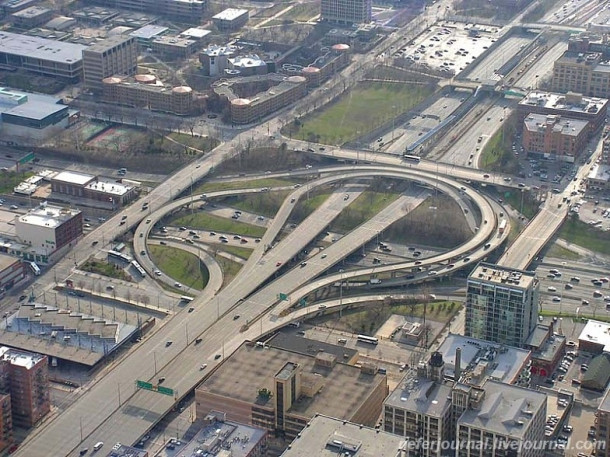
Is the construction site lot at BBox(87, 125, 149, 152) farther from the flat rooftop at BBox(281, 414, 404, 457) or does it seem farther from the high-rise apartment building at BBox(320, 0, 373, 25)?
the flat rooftop at BBox(281, 414, 404, 457)

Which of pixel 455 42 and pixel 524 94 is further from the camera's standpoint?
pixel 455 42

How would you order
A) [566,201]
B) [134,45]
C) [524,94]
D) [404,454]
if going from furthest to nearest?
1. [134,45]
2. [524,94]
3. [566,201]
4. [404,454]

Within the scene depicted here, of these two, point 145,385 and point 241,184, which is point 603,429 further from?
point 241,184

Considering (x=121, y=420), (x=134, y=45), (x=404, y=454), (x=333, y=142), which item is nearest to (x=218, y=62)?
(x=134, y=45)

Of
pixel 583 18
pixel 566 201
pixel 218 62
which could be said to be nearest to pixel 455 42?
pixel 583 18

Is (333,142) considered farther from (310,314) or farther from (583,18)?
(583,18)

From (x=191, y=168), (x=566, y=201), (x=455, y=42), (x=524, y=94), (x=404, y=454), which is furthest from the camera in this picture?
(x=455, y=42)

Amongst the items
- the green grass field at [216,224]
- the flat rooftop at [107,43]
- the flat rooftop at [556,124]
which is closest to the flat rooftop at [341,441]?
the green grass field at [216,224]

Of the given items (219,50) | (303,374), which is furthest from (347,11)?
(303,374)
